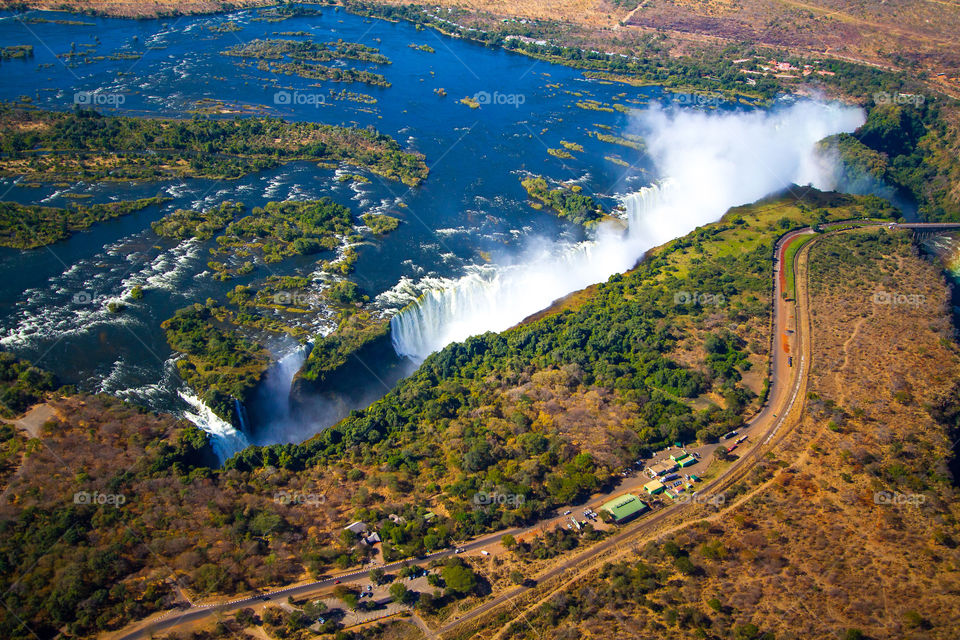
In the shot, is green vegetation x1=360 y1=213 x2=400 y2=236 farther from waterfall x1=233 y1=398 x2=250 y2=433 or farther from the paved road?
the paved road

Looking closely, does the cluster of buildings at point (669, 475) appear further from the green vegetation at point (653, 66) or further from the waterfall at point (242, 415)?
the green vegetation at point (653, 66)

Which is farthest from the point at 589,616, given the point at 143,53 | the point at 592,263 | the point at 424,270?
the point at 143,53

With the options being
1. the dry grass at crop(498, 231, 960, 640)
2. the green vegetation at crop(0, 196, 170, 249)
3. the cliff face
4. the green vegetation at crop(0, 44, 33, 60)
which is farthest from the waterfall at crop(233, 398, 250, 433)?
the green vegetation at crop(0, 44, 33, 60)

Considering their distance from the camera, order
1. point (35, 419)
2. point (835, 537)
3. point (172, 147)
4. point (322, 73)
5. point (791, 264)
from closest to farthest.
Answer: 1. point (835, 537)
2. point (35, 419)
3. point (791, 264)
4. point (172, 147)
5. point (322, 73)

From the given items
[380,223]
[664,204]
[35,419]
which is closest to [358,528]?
[35,419]

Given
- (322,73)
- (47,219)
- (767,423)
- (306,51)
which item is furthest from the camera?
(306,51)

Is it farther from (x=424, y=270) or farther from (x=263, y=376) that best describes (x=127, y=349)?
(x=424, y=270)

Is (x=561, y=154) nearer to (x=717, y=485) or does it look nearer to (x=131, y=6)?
(x=717, y=485)
